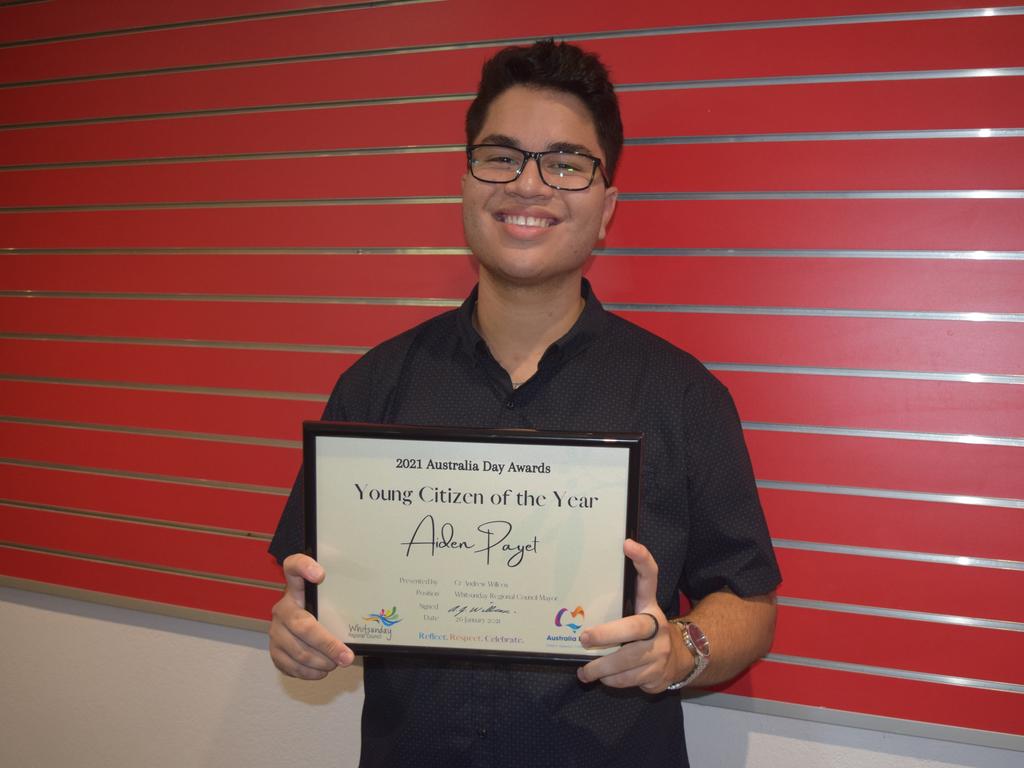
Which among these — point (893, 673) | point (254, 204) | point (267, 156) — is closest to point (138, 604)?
point (254, 204)

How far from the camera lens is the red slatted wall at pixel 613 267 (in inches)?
54.4

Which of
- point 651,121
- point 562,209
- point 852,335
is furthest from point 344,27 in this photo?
point 852,335

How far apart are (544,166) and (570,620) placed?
2.46 ft

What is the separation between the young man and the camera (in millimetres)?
1167

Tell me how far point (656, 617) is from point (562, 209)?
679 millimetres

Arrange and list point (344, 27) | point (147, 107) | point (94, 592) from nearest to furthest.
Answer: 1. point (344, 27)
2. point (147, 107)
3. point (94, 592)

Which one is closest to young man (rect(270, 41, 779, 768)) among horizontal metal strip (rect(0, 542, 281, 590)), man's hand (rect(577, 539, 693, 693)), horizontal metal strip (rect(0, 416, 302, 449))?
man's hand (rect(577, 539, 693, 693))

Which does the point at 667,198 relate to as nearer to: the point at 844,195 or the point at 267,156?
the point at 844,195

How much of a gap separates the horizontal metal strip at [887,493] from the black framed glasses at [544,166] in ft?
2.50

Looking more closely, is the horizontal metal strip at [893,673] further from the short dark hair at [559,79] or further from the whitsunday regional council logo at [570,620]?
the short dark hair at [559,79]

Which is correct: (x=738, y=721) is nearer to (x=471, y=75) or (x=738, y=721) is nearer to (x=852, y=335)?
(x=852, y=335)

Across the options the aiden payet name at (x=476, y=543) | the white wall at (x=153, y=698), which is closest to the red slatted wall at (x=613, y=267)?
the white wall at (x=153, y=698)

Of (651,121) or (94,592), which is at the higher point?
(651,121)

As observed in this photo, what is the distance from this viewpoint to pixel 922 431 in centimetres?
141
